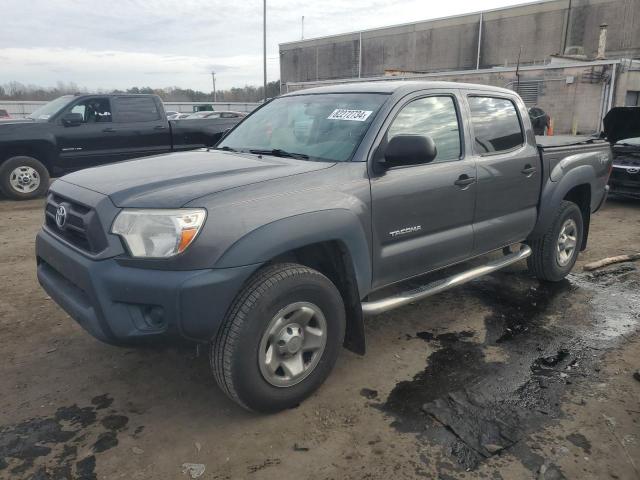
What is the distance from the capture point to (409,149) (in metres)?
3.03

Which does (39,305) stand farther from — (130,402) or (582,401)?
(582,401)

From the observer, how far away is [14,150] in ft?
29.1

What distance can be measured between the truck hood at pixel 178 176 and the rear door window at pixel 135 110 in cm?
674

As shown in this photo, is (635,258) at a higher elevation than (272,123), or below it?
below

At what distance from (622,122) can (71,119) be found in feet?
29.6

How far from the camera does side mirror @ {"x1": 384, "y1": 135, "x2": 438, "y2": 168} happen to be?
303 cm

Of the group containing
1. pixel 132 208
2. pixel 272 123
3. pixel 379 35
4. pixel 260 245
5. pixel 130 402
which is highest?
pixel 379 35

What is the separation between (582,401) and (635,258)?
3.53 meters

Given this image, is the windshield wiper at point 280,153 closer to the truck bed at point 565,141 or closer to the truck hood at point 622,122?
the truck bed at point 565,141

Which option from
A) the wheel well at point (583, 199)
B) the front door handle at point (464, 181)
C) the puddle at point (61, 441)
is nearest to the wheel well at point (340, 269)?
the front door handle at point (464, 181)

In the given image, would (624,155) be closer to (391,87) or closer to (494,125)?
(494,125)

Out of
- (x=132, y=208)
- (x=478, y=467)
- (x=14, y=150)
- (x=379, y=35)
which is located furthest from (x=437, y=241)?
(x=379, y=35)

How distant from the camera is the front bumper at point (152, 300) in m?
2.42

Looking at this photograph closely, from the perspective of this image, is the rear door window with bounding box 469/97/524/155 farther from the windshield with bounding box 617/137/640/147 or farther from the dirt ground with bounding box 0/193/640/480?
the windshield with bounding box 617/137/640/147
